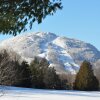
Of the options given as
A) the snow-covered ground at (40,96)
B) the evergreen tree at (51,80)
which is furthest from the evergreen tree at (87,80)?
the snow-covered ground at (40,96)

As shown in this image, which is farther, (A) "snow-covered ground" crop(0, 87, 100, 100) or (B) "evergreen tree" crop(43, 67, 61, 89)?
(B) "evergreen tree" crop(43, 67, 61, 89)

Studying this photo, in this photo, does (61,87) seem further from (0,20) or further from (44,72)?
(0,20)

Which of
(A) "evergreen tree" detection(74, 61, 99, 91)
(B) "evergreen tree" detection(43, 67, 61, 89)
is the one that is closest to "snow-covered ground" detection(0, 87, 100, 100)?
(A) "evergreen tree" detection(74, 61, 99, 91)

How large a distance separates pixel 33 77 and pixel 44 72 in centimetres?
665

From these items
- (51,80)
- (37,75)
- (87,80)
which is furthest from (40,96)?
(51,80)

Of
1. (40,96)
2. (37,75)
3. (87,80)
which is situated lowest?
(40,96)

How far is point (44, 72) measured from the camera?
6619cm

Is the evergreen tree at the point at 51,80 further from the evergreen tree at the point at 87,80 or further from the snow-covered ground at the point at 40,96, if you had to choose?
the snow-covered ground at the point at 40,96

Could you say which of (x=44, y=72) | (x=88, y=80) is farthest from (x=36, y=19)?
(x=44, y=72)

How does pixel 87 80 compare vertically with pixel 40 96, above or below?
above

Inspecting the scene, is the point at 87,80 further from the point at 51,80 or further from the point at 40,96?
the point at 40,96

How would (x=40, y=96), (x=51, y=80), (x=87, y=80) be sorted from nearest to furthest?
(x=40, y=96) < (x=87, y=80) < (x=51, y=80)

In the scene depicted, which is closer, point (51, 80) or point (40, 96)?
point (40, 96)

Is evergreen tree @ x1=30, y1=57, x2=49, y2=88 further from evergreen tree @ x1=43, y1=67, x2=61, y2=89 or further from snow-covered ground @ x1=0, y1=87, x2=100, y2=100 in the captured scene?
snow-covered ground @ x1=0, y1=87, x2=100, y2=100
